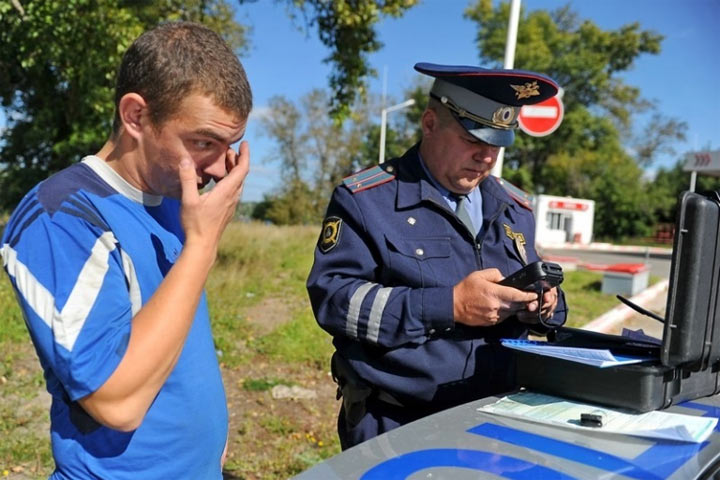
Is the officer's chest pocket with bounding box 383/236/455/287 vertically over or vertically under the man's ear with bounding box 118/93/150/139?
under

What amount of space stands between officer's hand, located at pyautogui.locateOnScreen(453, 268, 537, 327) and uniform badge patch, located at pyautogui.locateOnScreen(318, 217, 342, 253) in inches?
17.3

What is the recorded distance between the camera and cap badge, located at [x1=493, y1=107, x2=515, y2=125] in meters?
2.08

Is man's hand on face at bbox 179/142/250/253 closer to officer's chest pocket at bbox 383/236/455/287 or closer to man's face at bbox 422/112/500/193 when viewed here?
officer's chest pocket at bbox 383/236/455/287

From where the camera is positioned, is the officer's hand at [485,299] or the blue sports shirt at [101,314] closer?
the blue sports shirt at [101,314]

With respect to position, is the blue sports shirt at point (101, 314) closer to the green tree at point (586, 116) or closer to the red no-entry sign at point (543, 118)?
the red no-entry sign at point (543, 118)

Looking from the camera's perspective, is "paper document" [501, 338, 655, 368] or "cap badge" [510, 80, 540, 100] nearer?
"paper document" [501, 338, 655, 368]

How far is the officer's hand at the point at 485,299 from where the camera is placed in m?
1.74

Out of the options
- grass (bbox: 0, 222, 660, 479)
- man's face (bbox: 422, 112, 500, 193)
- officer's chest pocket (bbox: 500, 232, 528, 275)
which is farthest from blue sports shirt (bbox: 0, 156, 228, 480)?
grass (bbox: 0, 222, 660, 479)

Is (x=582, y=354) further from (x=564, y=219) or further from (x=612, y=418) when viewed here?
(x=564, y=219)

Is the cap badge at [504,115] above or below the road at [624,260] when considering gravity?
above

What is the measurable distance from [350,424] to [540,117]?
4741mm

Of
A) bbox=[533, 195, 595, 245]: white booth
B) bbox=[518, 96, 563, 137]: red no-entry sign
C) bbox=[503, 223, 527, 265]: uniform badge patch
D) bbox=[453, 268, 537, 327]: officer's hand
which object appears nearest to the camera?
bbox=[453, 268, 537, 327]: officer's hand

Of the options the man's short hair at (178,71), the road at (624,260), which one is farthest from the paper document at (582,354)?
the road at (624,260)

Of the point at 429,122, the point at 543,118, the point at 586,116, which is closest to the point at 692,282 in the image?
the point at 429,122
